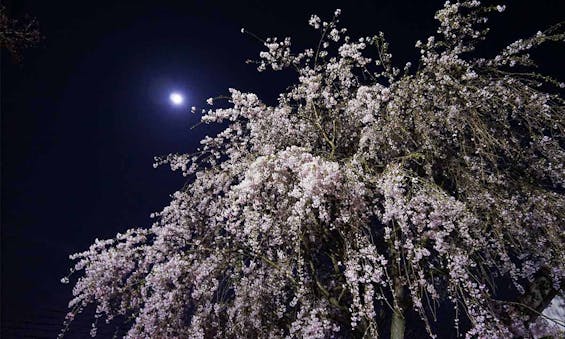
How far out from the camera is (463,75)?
3676 millimetres

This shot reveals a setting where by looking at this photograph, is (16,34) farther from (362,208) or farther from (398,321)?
(398,321)

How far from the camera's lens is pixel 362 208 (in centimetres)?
352

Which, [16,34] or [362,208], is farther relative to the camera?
[16,34]

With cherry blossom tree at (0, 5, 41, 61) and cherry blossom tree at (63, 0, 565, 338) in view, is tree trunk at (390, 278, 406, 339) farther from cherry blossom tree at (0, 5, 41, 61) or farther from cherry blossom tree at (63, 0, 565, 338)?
cherry blossom tree at (0, 5, 41, 61)

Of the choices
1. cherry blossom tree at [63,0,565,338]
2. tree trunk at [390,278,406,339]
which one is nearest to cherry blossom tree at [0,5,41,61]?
cherry blossom tree at [63,0,565,338]

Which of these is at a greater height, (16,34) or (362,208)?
(16,34)

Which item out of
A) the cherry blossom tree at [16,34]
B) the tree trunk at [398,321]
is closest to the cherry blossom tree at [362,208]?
the tree trunk at [398,321]

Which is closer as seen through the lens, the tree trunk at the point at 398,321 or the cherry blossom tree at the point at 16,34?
the tree trunk at the point at 398,321

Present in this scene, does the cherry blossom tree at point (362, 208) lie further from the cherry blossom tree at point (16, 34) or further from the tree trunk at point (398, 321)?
the cherry blossom tree at point (16, 34)

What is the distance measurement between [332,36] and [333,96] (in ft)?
2.19

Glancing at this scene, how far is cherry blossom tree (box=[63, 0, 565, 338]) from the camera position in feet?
11.0

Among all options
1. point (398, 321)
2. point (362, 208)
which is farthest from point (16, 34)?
point (398, 321)

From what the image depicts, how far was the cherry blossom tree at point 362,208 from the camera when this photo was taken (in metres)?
3.35

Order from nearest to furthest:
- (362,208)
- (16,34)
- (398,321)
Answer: (362,208) → (398,321) → (16,34)
